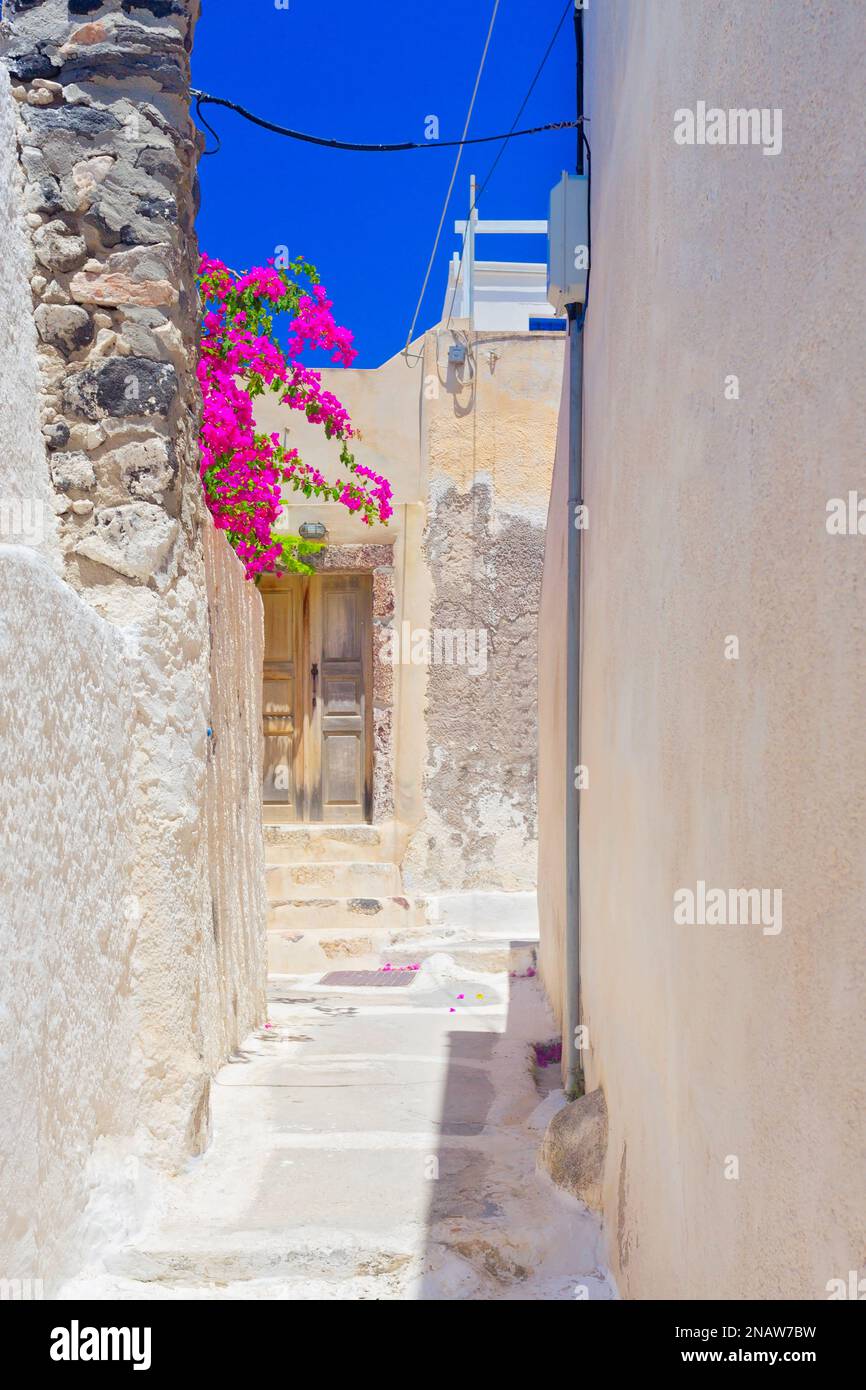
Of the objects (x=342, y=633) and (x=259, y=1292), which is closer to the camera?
(x=259, y=1292)

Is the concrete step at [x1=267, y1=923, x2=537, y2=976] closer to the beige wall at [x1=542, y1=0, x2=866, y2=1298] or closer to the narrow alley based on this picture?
the narrow alley

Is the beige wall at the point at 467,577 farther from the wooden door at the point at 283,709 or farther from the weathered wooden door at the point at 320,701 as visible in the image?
the wooden door at the point at 283,709

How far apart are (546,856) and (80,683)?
4.28 m

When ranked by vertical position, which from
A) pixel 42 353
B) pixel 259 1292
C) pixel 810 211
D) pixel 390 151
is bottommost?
pixel 259 1292

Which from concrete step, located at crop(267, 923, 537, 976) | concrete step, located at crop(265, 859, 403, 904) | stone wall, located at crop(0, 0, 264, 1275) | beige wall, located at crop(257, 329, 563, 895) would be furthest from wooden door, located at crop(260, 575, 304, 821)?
stone wall, located at crop(0, 0, 264, 1275)

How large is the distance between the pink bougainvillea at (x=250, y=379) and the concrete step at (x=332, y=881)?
421 cm

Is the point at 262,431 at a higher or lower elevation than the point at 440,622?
higher

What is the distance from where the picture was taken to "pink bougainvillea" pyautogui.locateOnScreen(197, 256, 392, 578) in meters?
4.83

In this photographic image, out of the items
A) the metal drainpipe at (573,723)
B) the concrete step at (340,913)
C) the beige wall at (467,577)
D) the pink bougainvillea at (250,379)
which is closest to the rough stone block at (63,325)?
the pink bougainvillea at (250,379)

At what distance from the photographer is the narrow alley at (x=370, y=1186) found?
2.82m

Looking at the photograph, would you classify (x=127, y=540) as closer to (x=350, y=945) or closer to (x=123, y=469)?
(x=123, y=469)

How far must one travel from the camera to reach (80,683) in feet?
9.27

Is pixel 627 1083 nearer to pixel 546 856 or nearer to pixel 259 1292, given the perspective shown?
pixel 259 1292

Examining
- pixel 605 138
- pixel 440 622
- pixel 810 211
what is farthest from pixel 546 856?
pixel 810 211
